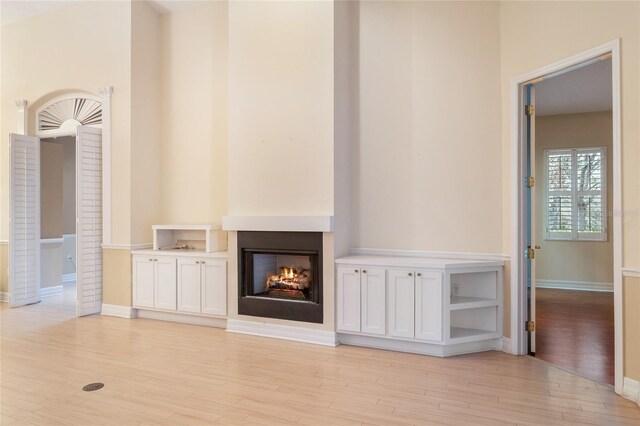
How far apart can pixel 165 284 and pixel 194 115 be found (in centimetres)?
225

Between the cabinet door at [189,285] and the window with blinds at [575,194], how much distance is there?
6418 mm

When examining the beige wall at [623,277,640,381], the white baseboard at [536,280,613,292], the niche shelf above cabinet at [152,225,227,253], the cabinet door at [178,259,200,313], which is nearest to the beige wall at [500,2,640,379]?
the beige wall at [623,277,640,381]

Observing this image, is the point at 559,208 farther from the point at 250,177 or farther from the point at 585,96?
the point at 250,177

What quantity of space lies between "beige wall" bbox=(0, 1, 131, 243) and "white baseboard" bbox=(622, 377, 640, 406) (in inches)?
213

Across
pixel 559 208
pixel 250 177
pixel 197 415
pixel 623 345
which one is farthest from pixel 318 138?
pixel 559 208

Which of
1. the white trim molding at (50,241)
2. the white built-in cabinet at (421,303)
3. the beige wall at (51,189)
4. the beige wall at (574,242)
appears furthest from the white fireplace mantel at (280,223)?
the beige wall at (574,242)

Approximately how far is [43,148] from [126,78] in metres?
2.53

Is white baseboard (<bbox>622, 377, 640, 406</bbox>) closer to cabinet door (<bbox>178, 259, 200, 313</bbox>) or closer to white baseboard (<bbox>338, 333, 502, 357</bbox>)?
white baseboard (<bbox>338, 333, 502, 357</bbox>)

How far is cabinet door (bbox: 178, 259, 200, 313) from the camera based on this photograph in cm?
516

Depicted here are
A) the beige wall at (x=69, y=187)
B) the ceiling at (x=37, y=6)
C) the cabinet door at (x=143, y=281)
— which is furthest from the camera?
the beige wall at (x=69, y=187)

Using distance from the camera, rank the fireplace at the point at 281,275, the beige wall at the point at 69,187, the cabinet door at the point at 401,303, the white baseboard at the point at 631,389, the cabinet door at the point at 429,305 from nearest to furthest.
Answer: the white baseboard at the point at 631,389, the cabinet door at the point at 429,305, the cabinet door at the point at 401,303, the fireplace at the point at 281,275, the beige wall at the point at 69,187

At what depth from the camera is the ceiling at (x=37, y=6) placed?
18.8 ft

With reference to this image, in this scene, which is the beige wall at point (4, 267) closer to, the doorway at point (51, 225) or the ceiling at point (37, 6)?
the doorway at point (51, 225)

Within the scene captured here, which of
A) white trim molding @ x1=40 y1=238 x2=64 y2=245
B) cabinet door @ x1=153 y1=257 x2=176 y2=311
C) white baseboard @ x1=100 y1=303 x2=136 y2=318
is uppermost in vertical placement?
white trim molding @ x1=40 y1=238 x2=64 y2=245
